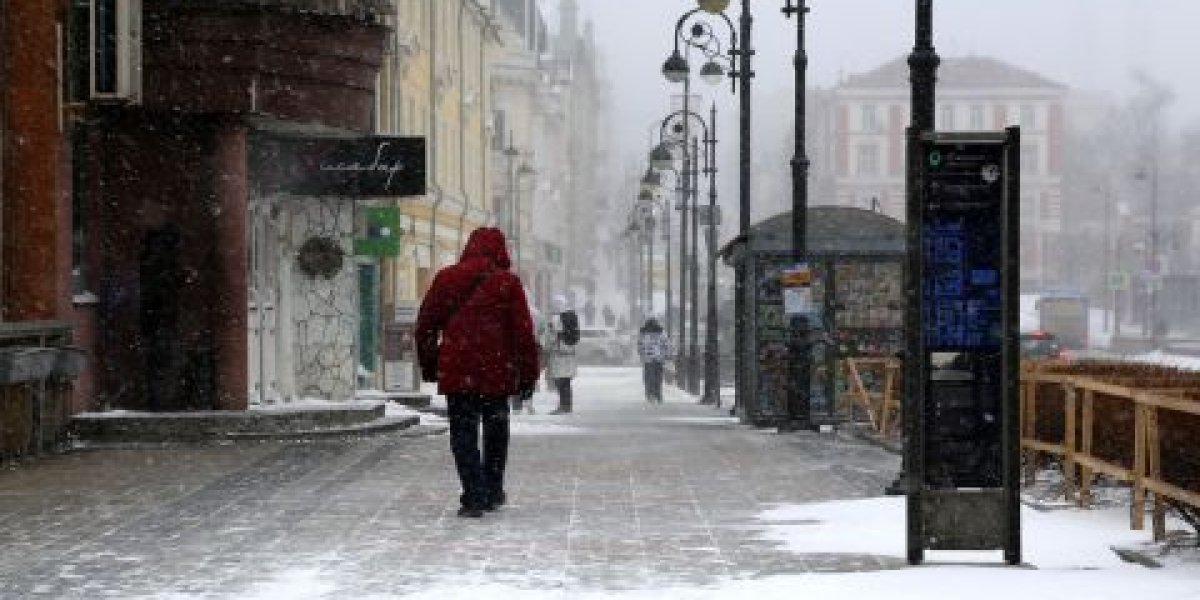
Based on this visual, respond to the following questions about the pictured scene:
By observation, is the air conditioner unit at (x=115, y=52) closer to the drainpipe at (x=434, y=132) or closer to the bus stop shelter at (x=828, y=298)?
the bus stop shelter at (x=828, y=298)

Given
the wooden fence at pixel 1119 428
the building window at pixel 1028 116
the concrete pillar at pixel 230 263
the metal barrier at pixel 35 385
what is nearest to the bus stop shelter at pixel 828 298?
the concrete pillar at pixel 230 263

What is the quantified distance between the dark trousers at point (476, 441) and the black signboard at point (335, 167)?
347 inches

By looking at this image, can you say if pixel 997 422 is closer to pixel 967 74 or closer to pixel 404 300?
pixel 404 300

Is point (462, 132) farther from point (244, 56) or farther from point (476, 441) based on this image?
point (476, 441)

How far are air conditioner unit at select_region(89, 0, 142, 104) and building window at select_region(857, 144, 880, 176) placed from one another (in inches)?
4635

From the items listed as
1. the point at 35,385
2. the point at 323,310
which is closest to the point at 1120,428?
the point at 35,385

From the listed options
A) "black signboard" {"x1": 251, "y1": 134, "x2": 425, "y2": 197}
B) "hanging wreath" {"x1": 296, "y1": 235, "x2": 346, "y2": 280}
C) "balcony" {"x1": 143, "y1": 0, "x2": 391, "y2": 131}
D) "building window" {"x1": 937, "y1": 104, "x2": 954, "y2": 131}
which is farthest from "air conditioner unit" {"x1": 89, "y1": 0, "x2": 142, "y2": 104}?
"building window" {"x1": 937, "y1": 104, "x2": 954, "y2": 131}

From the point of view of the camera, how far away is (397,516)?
1219 cm

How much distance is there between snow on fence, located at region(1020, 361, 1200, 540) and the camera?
10.7 meters

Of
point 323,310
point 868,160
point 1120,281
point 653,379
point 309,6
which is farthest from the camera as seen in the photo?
point 868,160

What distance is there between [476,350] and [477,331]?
12cm

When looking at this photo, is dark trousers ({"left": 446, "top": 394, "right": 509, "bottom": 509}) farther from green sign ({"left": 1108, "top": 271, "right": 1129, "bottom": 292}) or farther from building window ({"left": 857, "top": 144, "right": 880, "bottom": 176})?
building window ({"left": 857, "top": 144, "right": 880, "bottom": 176})

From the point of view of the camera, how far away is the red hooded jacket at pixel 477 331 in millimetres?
12172

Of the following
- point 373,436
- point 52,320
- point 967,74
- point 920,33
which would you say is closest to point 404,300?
point 373,436
